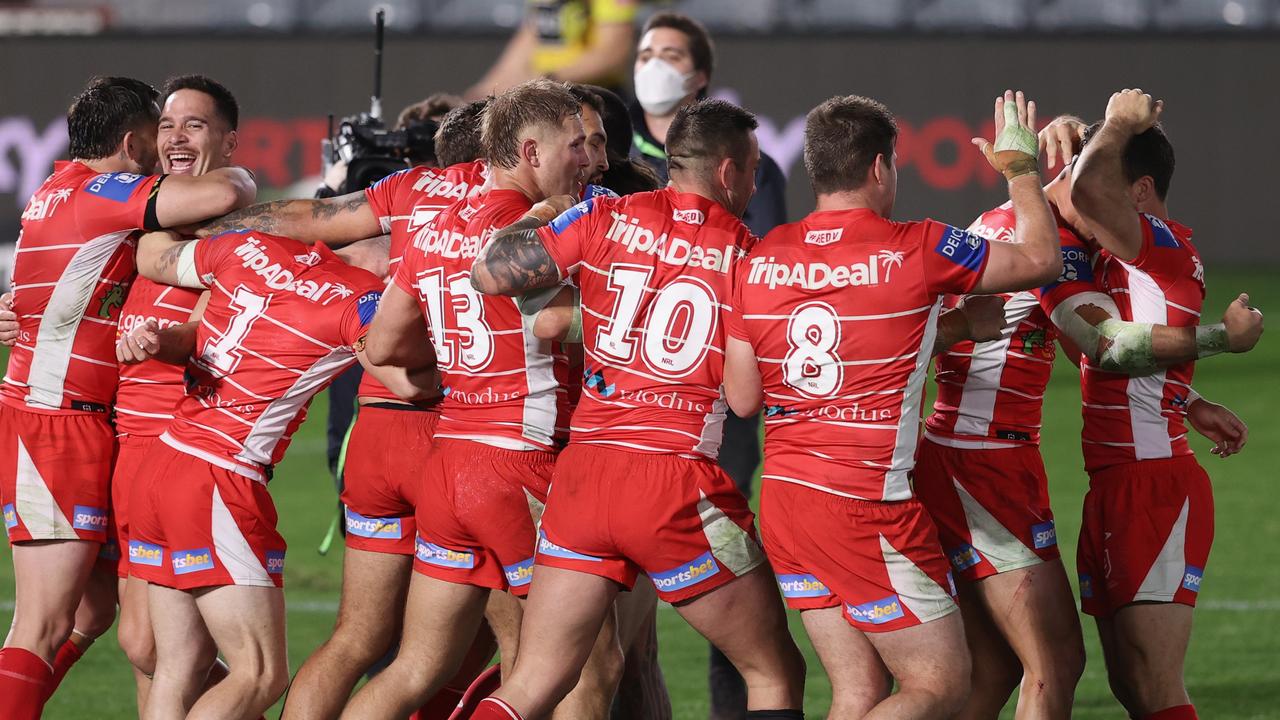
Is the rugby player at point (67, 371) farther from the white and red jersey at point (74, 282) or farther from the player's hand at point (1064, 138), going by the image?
the player's hand at point (1064, 138)

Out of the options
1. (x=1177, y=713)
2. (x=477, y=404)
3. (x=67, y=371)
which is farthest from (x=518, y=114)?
(x=1177, y=713)

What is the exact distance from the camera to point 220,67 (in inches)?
881

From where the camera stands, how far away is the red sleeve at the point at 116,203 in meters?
5.56

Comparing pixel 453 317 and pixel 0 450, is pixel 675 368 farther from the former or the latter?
pixel 0 450

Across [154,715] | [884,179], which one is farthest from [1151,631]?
[154,715]

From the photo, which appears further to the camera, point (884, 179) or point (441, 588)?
point (441, 588)

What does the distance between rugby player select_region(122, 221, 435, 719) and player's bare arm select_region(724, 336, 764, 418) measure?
1.11 m

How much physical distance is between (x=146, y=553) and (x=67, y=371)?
924 millimetres

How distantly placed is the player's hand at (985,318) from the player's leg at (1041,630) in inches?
33.9

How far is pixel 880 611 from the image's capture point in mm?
4551

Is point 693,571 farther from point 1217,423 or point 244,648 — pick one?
point 1217,423

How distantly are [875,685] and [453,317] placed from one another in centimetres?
168

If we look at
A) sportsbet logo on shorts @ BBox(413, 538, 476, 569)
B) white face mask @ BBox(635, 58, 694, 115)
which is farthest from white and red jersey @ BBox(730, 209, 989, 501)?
white face mask @ BBox(635, 58, 694, 115)

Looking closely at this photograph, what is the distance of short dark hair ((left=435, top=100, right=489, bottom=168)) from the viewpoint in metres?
5.81
